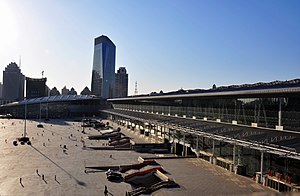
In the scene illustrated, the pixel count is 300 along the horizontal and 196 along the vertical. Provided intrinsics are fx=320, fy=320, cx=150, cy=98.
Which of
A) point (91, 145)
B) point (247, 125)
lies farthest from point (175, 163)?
point (91, 145)

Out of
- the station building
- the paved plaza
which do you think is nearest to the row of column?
the station building

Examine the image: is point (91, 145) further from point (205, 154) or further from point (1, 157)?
point (205, 154)

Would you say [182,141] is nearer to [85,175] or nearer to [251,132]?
[251,132]

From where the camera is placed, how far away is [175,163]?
1353 inches

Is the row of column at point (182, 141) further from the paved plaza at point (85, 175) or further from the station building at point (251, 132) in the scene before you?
the paved plaza at point (85, 175)

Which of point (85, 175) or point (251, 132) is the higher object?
point (251, 132)

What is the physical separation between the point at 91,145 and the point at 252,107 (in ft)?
98.7

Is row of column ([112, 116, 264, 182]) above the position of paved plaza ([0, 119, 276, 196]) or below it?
above

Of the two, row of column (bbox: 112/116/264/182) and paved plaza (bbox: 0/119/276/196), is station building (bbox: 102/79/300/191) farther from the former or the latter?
paved plaza (bbox: 0/119/276/196)

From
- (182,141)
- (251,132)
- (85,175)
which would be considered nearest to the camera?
(251,132)

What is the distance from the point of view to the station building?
24578 millimetres

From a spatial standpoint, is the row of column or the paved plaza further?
the row of column

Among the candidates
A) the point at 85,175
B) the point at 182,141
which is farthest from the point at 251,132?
the point at 85,175

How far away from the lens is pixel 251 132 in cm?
2977
